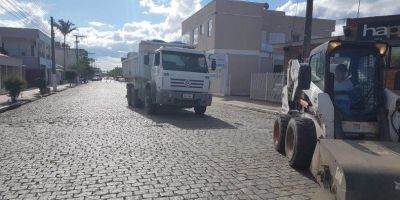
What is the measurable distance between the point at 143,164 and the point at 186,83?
7.98 meters

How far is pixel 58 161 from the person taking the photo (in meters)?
7.13

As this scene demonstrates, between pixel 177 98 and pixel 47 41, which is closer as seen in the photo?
pixel 177 98

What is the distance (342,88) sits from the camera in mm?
6727

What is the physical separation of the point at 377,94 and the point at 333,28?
37185 mm

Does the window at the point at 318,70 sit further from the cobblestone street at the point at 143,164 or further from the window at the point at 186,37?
the window at the point at 186,37

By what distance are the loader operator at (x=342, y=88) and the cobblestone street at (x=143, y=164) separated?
57.3 inches

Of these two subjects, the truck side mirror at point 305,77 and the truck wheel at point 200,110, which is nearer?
the truck side mirror at point 305,77

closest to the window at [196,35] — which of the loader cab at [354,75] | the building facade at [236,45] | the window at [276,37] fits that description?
the building facade at [236,45]

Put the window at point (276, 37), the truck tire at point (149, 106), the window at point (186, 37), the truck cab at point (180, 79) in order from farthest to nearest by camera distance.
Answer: the window at point (186, 37)
the window at point (276, 37)
the truck tire at point (149, 106)
the truck cab at point (180, 79)

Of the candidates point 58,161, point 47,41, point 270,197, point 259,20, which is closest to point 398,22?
point 270,197

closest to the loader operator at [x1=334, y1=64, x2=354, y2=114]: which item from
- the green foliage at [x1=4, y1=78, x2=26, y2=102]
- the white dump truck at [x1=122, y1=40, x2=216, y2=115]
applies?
the white dump truck at [x1=122, y1=40, x2=216, y2=115]

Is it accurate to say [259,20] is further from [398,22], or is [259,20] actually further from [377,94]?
[377,94]

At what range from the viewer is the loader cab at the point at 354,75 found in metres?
6.60

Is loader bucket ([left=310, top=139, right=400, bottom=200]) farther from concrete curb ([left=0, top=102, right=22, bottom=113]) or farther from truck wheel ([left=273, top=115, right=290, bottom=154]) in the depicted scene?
concrete curb ([left=0, top=102, right=22, bottom=113])
